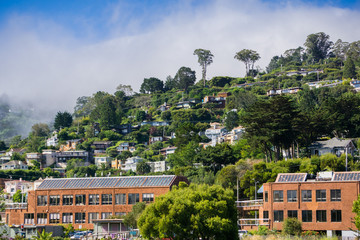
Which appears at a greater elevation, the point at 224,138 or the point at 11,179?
the point at 224,138

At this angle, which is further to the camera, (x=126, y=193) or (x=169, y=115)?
(x=169, y=115)

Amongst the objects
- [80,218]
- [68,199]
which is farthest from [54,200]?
[80,218]

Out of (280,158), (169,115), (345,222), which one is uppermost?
(169,115)

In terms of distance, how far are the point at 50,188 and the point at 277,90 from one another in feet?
383

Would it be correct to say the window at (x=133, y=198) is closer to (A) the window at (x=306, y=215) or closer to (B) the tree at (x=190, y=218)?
(A) the window at (x=306, y=215)

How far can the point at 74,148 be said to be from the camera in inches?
7318

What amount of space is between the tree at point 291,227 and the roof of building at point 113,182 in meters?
25.2

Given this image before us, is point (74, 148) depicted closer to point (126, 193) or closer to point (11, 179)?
point (11, 179)

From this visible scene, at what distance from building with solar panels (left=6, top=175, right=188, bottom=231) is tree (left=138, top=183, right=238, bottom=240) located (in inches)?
1196

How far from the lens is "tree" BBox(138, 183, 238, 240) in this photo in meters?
54.5

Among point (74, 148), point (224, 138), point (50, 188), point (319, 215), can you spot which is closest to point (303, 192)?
point (319, 215)

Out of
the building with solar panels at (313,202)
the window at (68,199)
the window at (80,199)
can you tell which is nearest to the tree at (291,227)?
the building with solar panels at (313,202)

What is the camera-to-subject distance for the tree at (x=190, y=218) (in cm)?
5453

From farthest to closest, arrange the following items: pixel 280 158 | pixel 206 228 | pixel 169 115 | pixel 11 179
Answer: pixel 169 115 < pixel 11 179 < pixel 280 158 < pixel 206 228
